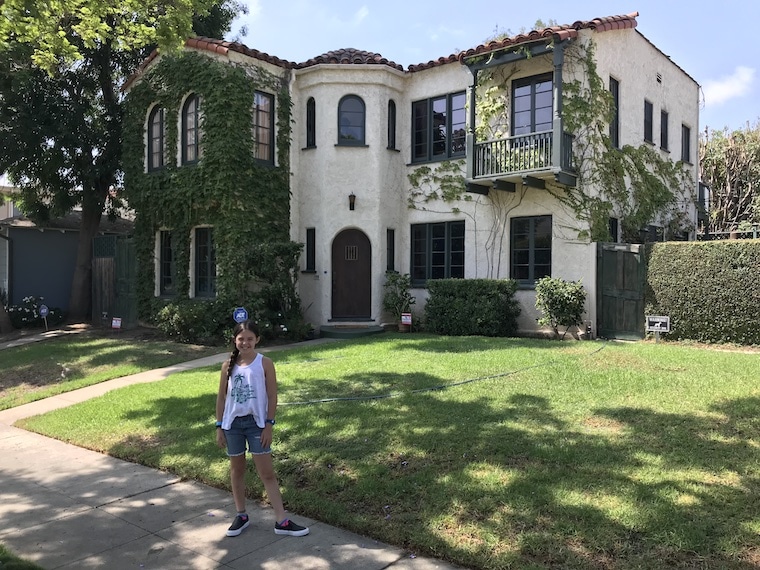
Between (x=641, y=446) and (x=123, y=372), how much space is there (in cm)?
896

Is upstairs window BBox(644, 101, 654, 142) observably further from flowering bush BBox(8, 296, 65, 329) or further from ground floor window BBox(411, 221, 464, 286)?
flowering bush BBox(8, 296, 65, 329)

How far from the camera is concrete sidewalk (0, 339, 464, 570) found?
158 inches

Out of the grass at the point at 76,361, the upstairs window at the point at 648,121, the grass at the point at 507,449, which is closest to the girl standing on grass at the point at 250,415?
the grass at the point at 507,449

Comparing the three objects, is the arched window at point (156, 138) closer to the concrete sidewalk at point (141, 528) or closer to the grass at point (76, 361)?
the grass at point (76, 361)

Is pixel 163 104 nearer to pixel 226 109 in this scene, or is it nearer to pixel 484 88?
pixel 226 109

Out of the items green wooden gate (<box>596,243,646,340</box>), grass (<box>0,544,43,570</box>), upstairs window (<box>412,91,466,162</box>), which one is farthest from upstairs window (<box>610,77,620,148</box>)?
grass (<box>0,544,43,570</box>)

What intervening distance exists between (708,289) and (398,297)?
22.7 feet

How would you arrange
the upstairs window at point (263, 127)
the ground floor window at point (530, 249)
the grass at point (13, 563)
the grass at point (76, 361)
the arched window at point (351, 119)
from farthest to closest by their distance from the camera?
the arched window at point (351, 119) → the upstairs window at point (263, 127) → the ground floor window at point (530, 249) → the grass at point (76, 361) → the grass at point (13, 563)

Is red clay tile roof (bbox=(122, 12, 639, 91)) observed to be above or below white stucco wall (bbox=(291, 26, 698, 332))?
above

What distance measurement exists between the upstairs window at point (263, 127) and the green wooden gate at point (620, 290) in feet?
27.9

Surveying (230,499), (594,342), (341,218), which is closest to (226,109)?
(341,218)

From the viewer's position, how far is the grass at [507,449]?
3.96 meters

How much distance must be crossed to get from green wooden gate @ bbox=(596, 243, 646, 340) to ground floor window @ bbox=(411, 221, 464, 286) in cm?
354

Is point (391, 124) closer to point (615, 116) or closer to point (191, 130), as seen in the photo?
point (191, 130)
